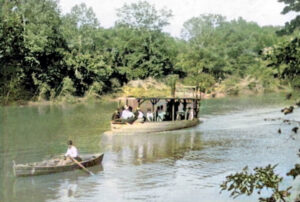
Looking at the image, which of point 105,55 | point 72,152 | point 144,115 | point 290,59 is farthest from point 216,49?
point 290,59

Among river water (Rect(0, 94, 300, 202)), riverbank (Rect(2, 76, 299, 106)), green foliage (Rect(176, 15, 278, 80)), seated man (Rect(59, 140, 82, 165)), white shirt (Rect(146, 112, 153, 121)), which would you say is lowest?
river water (Rect(0, 94, 300, 202))

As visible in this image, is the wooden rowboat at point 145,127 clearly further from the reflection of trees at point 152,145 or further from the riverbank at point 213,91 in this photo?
the riverbank at point 213,91

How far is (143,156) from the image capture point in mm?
21656

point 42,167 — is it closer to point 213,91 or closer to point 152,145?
point 152,145

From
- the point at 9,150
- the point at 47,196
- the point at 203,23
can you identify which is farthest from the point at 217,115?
the point at 203,23

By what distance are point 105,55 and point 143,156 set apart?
4233 centimetres

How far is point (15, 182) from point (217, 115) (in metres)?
25.5

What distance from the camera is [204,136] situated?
2792 cm

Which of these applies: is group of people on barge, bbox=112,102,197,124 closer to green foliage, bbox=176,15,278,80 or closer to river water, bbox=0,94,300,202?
river water, bbox=0,94,300,202

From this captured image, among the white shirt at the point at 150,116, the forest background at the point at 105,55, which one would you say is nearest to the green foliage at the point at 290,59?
the white shirt at the point at 150,116

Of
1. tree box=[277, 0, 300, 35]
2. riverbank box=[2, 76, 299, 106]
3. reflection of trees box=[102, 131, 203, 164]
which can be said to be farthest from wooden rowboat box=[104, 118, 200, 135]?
tree box=[277, 0, 300, 35]

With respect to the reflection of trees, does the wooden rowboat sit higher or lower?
higher

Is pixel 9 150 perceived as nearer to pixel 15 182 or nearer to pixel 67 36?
pixel 15 182

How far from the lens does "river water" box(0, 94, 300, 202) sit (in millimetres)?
15445
